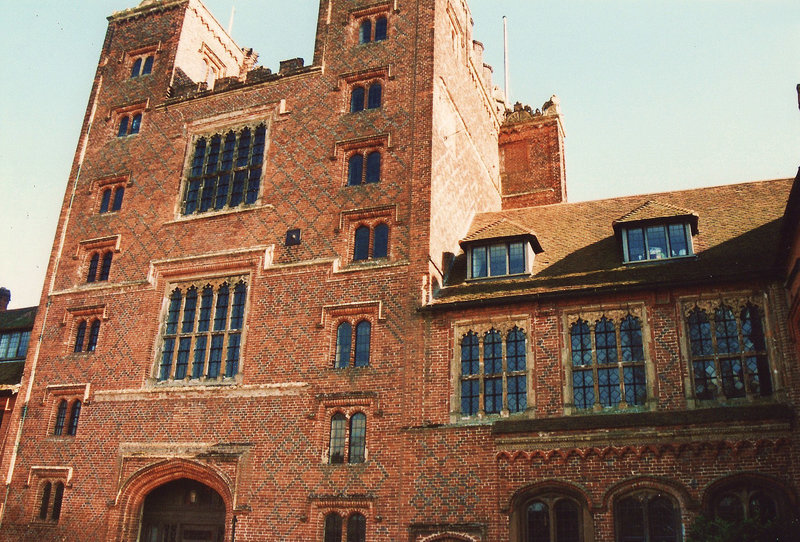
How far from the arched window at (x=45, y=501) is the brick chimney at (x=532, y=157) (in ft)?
62.4

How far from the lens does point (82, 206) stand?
88.2 feet

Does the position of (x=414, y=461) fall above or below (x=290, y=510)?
above

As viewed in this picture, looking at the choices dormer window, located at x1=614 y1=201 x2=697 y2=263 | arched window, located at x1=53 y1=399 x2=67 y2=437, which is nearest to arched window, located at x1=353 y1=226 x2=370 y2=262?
dormer window, located at x1=614 y1=201 x2=697 y2=263

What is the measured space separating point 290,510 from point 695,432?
396 inches

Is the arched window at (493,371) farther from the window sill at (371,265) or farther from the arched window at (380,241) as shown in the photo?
the arched window at (380,241)

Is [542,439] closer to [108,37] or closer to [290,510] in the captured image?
[290,510]

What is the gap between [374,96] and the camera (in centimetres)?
2438

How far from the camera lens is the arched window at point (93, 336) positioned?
24.1m

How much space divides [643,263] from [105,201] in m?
18.5

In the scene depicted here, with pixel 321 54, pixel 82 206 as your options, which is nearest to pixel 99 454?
pixel 82 206

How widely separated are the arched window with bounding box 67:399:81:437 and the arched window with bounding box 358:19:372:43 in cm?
1499

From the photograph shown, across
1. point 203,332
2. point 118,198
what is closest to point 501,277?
point 203,332

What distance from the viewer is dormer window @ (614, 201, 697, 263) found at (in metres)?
19.6

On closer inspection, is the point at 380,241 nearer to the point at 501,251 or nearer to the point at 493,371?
the point at 501,251
